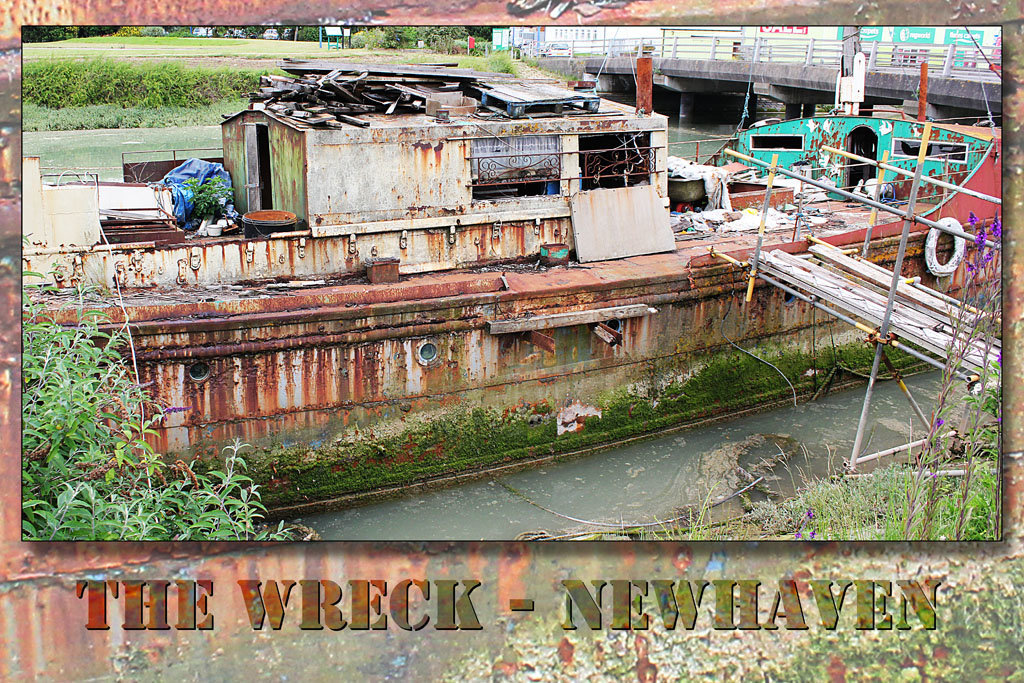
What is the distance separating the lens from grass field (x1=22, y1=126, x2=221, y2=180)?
21.5 metres

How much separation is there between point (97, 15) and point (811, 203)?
39.5ft

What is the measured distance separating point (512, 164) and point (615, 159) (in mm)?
1317

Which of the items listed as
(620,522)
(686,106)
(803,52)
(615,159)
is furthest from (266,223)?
(686,106)

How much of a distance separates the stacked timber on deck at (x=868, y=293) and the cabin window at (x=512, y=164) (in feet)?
8.08

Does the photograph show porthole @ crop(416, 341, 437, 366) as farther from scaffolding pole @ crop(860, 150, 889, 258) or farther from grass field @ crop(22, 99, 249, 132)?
grass field @ crop(22, 99, 249, 132)

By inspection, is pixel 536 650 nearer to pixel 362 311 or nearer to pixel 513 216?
pixel 362 311

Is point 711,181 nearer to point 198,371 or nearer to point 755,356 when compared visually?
point 755,356

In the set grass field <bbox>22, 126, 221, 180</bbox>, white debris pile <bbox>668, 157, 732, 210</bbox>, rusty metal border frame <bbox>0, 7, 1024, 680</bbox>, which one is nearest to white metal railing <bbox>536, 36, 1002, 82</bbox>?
white debris pile <bbox>668, 157, 732, 210</bbox>

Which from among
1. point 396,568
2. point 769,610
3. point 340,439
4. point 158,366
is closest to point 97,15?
point 396,568

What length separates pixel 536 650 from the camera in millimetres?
4055

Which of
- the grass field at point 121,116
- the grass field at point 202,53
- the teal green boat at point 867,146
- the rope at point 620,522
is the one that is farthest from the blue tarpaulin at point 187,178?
the grass field at point 121,116

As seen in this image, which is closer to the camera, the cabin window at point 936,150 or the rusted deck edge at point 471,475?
the rusted deck edge at point 471,475

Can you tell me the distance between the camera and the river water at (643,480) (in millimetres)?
9609

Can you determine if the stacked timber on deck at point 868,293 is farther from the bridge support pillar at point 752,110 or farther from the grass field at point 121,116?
the bridge support pillar at point 752,110
